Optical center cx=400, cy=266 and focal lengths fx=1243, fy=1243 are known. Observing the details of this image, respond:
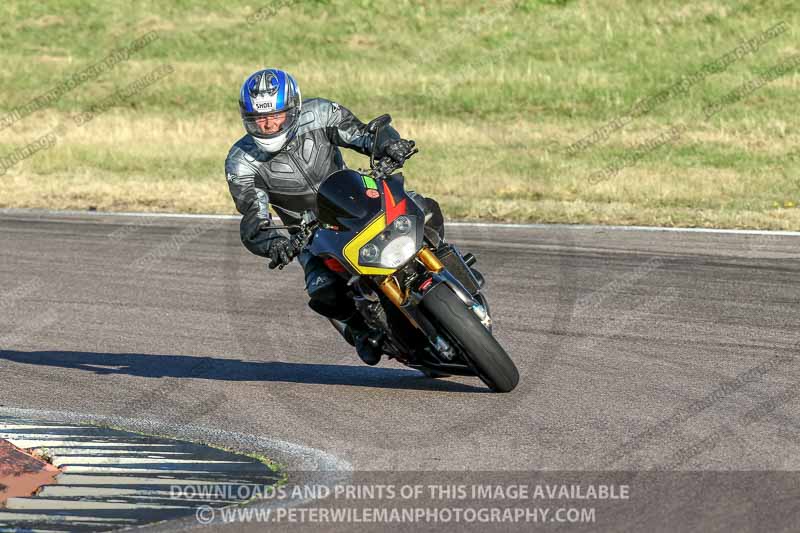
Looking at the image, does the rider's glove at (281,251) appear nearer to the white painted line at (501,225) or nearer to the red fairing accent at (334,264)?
the red fairing accent at (334,264)

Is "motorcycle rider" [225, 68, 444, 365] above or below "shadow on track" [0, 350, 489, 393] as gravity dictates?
above

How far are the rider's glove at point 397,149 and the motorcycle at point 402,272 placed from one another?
45 mm

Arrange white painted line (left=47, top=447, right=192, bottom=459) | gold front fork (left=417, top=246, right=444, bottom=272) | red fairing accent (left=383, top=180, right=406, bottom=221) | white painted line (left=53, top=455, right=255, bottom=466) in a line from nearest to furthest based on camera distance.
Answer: white painted line (left=53, top=455, right=255, bottom=466) → white painted line (left=47, top=447, right=192, bottom=459) → red fairing accent (left=383, top=180, right=406, bottom=221) → gold front fork (left=417, top=246, right=444, bottom=272)

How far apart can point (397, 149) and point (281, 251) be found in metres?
0.96

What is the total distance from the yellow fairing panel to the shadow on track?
122 cm

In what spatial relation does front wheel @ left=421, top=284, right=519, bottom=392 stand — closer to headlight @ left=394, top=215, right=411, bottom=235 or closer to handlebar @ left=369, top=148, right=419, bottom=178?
headlight @ left=394, top=215, right=411, bottom=235

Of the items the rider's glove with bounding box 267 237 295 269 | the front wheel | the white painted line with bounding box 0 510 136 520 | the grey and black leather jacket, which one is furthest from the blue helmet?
the white painted line with bounding box 0 510 136 520

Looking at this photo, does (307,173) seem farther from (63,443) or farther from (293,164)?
(63,443)

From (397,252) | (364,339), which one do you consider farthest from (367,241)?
(364,339)

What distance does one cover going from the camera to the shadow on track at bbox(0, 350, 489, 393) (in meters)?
8.44

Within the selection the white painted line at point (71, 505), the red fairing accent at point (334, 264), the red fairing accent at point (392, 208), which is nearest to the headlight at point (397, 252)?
the red fairing accent at point (392, 208)

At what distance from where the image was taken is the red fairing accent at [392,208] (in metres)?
7.17

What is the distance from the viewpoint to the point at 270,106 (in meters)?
7.80

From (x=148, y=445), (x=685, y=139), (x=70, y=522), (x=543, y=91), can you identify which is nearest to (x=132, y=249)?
(x=148, y=445)
